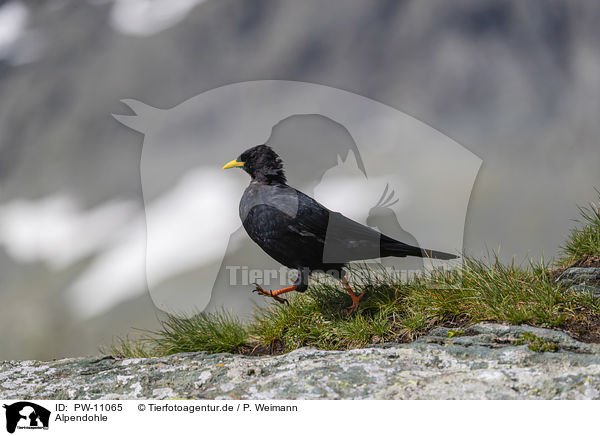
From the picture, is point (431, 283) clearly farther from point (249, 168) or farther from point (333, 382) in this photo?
point (249, 168)

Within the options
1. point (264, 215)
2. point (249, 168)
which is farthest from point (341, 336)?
point (249, 168)

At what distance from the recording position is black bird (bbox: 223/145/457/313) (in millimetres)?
4898

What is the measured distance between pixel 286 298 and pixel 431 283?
5.38ft

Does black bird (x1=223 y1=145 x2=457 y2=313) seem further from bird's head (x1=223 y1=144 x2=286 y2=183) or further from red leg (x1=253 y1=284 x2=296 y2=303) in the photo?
bird's head (x1=223 y1=144 x2=286 y2=183)

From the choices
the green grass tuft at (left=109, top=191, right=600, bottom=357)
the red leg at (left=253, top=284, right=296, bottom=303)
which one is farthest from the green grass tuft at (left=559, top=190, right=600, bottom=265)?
the red leg at (left=253, top=284, right=296, bottom=303)

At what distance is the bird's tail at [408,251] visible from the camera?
16.1 feet

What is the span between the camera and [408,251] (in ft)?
16.2

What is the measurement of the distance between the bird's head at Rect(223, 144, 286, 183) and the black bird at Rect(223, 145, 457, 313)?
32cm
